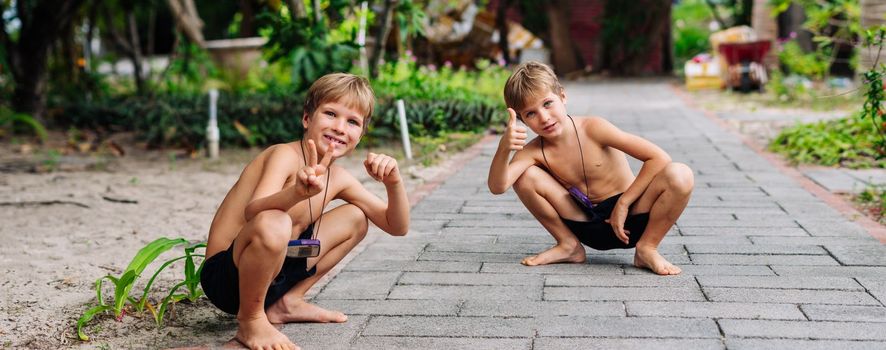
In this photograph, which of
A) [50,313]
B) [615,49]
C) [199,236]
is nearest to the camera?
[50,313]

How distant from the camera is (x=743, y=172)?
6.84 meters

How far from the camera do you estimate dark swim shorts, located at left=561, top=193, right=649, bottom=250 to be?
4.03 meters

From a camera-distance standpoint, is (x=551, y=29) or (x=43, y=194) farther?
(x=551, y=29)

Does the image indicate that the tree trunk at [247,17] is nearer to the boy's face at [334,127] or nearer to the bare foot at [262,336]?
the boy's face at [334,127]

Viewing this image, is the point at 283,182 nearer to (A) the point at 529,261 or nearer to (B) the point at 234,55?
(A) the point at 529,261

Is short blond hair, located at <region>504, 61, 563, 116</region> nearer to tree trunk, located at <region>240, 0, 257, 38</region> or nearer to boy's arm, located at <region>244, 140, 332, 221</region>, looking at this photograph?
boy's arm, located at <region>244, 140, 332, 221</region>

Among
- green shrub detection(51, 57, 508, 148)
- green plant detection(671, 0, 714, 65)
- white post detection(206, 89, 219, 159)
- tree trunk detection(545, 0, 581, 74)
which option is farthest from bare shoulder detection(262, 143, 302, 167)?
green plant detection(671, 0, 714, 65)

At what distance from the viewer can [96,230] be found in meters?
5.30

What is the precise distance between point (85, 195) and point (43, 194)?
33cm

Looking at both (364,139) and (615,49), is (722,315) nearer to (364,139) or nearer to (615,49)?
(364,139)

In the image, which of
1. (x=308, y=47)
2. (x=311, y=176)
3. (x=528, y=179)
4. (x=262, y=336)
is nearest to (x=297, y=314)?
(x=262, y=336)

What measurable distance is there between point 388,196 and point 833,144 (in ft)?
17.3

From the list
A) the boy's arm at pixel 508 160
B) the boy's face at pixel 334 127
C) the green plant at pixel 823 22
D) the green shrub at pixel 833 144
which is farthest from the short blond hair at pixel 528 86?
the green plant at pixel 823 22

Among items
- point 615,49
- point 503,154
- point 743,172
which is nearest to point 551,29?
point 615,49
